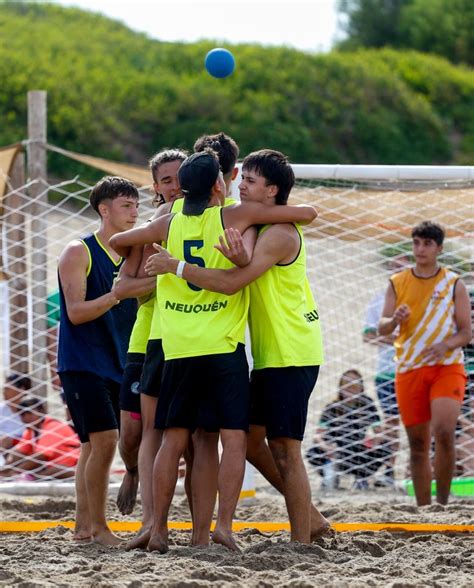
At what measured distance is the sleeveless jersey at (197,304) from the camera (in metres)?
4.55

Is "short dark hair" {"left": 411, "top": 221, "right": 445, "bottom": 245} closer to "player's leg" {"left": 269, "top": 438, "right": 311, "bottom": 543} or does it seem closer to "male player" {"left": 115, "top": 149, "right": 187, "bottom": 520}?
"male player" {"left": 115, "top": 149, "right": 187, "bottom": 520}

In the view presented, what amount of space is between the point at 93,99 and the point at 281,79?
542 cm

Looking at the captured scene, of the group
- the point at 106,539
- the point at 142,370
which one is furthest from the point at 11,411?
the point at 142,370

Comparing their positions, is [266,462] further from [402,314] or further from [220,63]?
[220,63]

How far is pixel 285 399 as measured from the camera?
471 centimetres

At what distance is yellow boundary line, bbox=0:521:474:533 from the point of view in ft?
18.4

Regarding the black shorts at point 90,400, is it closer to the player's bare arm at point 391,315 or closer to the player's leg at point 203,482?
the player's leg at point 203,482

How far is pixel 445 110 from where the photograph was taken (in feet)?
95.3

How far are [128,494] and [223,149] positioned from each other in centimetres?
166

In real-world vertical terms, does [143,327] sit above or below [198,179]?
below

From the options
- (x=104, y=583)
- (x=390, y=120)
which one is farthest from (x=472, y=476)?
(x=390, y=120)

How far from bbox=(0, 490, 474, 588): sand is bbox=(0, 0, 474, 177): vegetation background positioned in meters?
15.5

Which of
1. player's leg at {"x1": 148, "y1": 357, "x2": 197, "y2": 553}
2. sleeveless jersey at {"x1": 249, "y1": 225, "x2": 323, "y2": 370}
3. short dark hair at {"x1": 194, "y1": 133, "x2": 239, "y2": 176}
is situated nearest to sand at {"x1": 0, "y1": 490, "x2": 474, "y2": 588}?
player's leg at {"x1": 148, "y1": 357, "x2": 197, "y2": 553}

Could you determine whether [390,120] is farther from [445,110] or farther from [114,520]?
[114,520]
